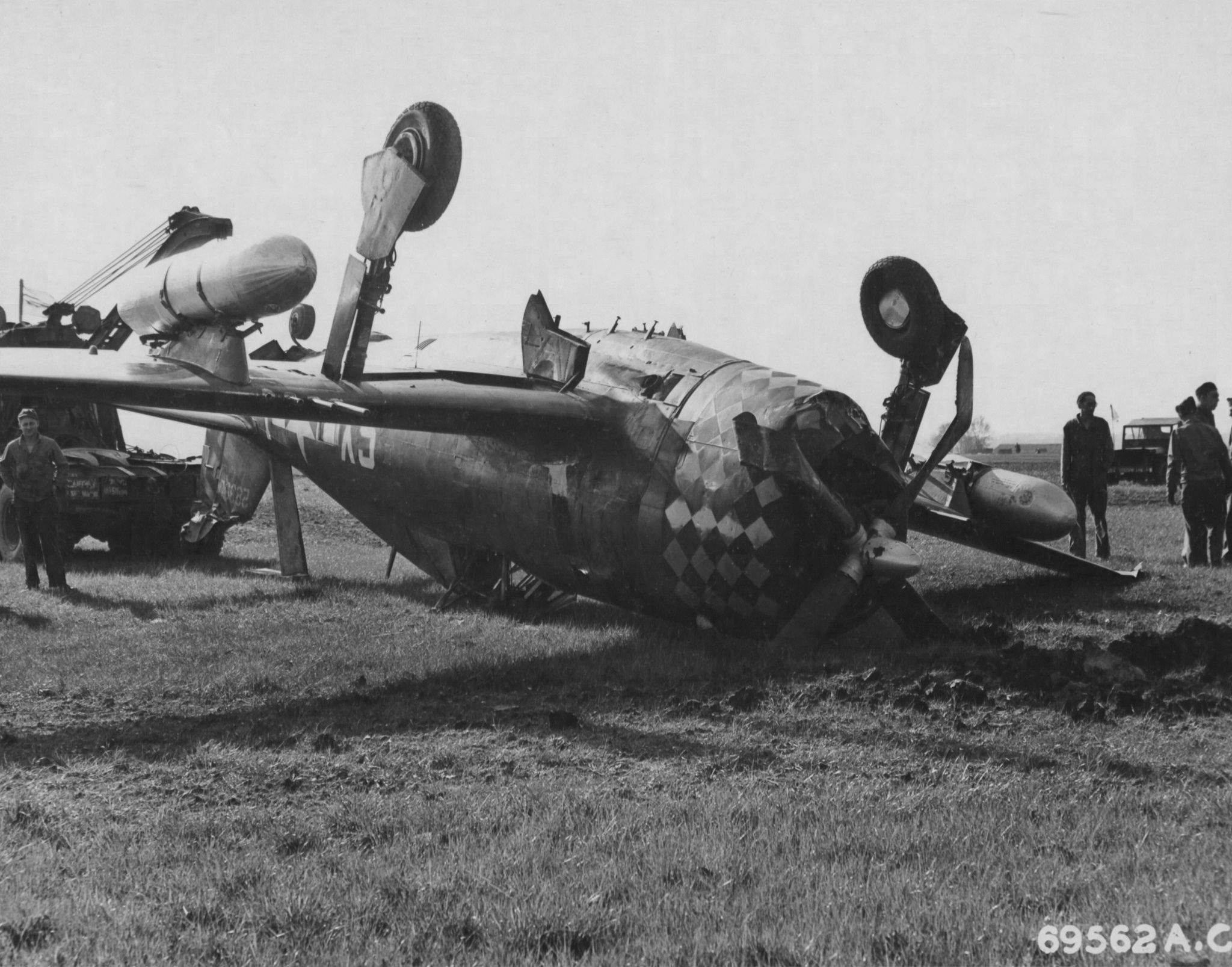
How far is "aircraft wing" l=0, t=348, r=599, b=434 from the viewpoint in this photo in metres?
8.11

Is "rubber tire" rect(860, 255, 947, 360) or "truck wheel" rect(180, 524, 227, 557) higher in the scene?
"rubber tire" rect(860, 255, 947, 360)

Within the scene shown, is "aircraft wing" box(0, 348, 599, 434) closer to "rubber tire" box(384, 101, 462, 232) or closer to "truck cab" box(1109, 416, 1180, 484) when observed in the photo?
"rubber tire" box(384, 101, 462, 232)

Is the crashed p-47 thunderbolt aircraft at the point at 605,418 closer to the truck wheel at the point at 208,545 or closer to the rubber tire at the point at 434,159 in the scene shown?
the rubber tire at the point at 434,159

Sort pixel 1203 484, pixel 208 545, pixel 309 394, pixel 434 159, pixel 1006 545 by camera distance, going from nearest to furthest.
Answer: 1. pixel 309 394
2. pixel 434 159
3. pixel 1006 545
4. pixel 1203 484
5. pixel 208 545

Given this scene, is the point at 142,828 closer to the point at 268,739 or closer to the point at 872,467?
the point at 268,739

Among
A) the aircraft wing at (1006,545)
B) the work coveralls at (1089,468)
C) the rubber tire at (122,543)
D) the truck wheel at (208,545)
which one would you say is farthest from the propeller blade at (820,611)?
the rubber tire at (122,543)

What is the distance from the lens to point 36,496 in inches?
547

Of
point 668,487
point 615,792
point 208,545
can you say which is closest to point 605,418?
point 668,487

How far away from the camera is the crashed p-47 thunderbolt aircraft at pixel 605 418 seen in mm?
8445

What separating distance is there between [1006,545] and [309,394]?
22.4 ft

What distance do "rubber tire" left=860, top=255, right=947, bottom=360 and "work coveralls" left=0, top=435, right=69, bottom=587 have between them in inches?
378

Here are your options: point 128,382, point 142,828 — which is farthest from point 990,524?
point 142,828

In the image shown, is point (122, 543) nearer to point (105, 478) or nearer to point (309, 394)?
point (105, 478)

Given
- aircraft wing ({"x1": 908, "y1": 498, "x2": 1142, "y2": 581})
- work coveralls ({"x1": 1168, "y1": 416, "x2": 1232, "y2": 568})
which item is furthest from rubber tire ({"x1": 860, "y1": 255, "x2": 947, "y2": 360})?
work coveralls ({"x1": 1168, "y1": 416, "x2": 1232, "y2": 568})
